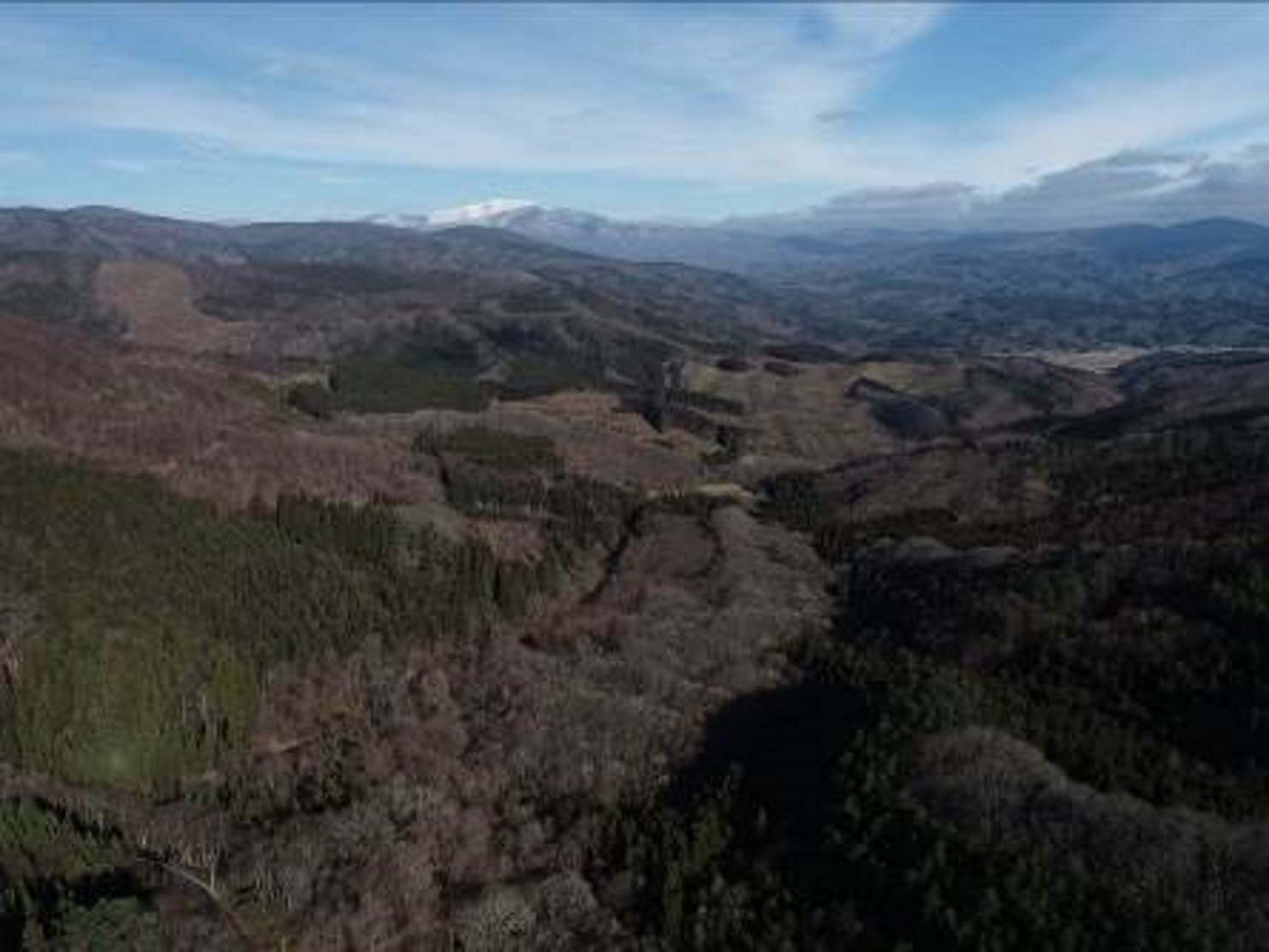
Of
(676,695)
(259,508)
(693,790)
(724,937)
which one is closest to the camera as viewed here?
(724,937)

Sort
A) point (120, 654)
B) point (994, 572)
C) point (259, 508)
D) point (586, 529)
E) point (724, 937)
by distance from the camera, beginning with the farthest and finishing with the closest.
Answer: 1. point (586, 529)
2. point (259, 508)
3. point (994, 572)
4. point (120, 654)
5. point (724, 937)

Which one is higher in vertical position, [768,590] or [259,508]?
→ [259,508]

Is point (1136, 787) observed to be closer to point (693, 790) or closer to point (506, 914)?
point (693, 790)

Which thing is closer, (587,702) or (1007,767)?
(1007,767)

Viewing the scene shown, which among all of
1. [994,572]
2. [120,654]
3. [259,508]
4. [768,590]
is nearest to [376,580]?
[259,508]

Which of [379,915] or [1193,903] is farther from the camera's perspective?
[379,915]

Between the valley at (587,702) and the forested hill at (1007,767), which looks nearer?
the forested hill at (1007,767)

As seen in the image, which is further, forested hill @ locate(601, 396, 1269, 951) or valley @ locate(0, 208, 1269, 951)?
valley @ locate(0, 208, 1269, 951)

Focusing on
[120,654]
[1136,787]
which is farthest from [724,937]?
[120,654]

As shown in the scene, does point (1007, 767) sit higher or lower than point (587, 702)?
higher

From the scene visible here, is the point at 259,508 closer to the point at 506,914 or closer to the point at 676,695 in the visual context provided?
the point at 676,695
